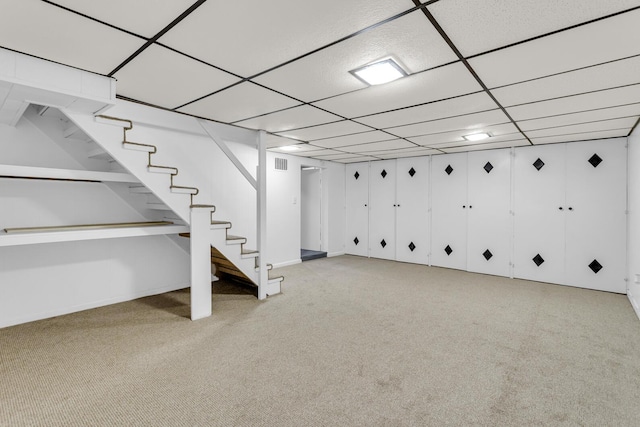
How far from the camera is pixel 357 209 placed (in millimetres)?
7676

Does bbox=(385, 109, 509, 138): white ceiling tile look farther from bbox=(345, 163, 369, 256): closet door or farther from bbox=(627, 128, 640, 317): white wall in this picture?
bbox=(345, 163, 369, 256): closet door

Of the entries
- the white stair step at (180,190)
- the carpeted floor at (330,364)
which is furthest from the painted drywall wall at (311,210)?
the white stair step at (180,190)

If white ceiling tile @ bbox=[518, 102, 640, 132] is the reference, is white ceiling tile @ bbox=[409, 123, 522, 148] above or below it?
above

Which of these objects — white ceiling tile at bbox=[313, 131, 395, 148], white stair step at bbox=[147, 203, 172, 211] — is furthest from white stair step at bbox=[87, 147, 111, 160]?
white ceiling tile at bbox=[313, 131, 395, 148]

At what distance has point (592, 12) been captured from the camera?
5.11 ft

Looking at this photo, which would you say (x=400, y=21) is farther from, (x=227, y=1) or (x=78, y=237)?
(x=78, y=237)

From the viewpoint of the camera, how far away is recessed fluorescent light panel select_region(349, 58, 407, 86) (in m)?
2.19

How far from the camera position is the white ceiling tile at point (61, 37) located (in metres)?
1.65

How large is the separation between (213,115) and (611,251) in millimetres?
6038

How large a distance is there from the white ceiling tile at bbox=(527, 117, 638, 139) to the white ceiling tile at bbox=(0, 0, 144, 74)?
15.7ft

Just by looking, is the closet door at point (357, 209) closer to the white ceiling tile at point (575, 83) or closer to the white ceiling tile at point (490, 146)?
the white ceiling tile at point (490, 146)

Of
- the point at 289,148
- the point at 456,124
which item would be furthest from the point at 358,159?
the point at 456,124

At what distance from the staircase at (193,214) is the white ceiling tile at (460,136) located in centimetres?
308

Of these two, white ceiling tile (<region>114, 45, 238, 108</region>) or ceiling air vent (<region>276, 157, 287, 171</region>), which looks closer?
white ceiling tile (<region>114, 45, 238, 108</region>)
